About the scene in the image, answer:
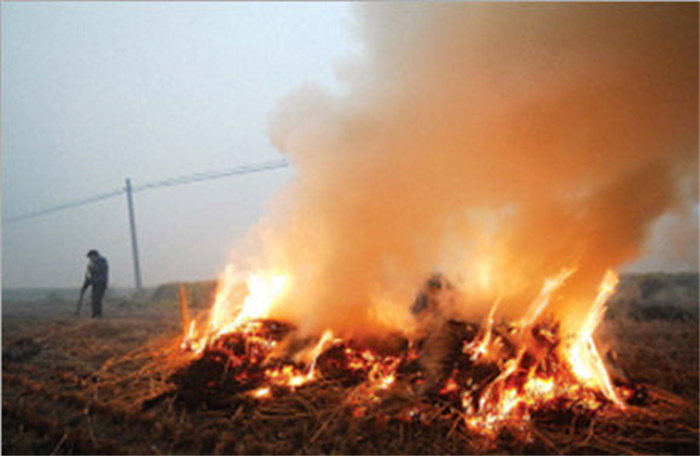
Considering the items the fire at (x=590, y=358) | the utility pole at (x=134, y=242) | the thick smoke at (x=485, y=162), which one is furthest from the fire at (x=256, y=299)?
the utility pole at (x=134, y=242)

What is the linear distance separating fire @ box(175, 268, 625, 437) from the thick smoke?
616mm

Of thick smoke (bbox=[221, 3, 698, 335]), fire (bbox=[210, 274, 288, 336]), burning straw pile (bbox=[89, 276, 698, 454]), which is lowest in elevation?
burning straw pile (bbox=[89, 276, 698, 454])

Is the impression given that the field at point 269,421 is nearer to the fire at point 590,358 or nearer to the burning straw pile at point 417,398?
the burning straw pile at point 417,398

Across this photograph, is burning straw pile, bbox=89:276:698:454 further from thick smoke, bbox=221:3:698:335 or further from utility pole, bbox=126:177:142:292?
utility pole, bbox=126:177:142:292

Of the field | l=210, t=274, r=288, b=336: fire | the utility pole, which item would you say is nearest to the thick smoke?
l=210, t=274, r=288, b=336: fire

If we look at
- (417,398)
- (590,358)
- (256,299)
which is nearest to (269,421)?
(417,398)

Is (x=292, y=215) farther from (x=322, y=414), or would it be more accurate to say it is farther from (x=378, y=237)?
(x=322, y=414)

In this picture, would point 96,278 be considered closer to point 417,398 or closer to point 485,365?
point 417,398

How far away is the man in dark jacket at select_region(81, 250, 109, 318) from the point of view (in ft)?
41.2

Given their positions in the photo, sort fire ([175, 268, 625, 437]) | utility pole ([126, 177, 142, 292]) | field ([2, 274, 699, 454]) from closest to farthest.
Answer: field ([2, 274, 699, 454]) < fire ([175, 268, 625, 437]) < utility pole ([126, 177, 142, 292])

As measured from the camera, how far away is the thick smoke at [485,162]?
5727 millimetres

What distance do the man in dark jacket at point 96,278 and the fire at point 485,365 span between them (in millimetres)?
8042

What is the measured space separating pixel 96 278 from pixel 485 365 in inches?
498

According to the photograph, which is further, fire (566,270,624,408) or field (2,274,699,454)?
fire (566,270,624,408)
